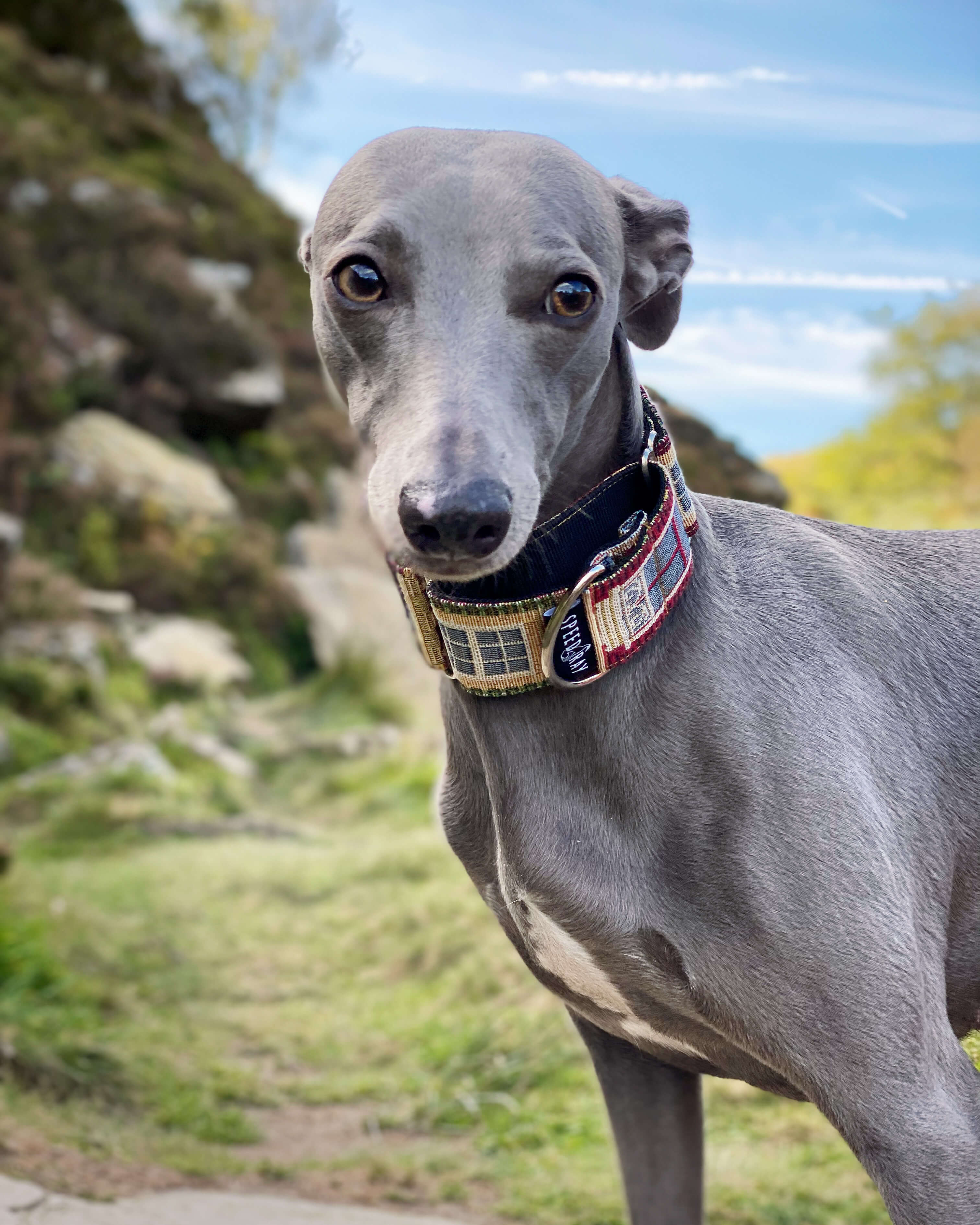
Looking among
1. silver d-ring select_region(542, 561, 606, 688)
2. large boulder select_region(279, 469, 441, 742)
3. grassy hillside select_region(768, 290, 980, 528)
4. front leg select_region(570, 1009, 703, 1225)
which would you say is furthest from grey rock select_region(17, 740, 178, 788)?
silver d-ring select_region(542, 561, 606, 688)

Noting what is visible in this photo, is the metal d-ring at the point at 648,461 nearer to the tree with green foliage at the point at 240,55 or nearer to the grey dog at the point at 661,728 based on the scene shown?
the grey dog at the point at 661,728

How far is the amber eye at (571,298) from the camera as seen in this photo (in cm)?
166

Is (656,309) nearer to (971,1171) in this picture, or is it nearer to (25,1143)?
(971,1171)

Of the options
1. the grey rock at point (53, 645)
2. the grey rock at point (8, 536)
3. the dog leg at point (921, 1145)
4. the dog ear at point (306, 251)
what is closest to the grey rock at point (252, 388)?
the grey rock at point (8, 536)

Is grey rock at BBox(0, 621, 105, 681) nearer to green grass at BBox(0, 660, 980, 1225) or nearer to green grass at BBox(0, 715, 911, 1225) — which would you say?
green grass at BBox(0, 660, 980, 1225)

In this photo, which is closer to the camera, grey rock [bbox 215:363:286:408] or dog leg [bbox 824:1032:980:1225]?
dog leg [bbox 824:1032:980:1225]

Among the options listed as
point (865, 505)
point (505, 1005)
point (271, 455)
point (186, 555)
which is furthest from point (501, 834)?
point (271, 455)

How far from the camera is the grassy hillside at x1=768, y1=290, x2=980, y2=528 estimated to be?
405cm

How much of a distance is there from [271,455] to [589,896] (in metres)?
12.1

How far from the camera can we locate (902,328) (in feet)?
12.0

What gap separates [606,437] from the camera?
6.19 feet

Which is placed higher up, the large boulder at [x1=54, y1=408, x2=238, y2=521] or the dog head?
the dog head

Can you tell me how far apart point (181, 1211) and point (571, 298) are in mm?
2695

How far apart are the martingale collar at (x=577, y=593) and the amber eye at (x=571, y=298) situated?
275mm
